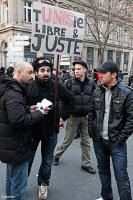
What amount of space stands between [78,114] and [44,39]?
4.70 feet

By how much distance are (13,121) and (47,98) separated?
100 cm

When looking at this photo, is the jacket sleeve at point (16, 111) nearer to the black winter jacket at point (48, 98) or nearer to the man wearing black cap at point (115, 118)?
the black winter jacket at point (48, 98)

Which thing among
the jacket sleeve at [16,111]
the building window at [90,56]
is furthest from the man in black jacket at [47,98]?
the building window at [90,56]

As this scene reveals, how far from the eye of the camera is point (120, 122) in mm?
3207

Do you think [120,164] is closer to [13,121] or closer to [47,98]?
[47,98]

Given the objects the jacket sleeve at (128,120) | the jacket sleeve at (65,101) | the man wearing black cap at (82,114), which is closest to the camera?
the jacket sleeve at (128,120)

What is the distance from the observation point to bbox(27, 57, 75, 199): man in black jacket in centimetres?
351

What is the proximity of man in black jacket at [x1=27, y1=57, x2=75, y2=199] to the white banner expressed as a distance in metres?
1.41

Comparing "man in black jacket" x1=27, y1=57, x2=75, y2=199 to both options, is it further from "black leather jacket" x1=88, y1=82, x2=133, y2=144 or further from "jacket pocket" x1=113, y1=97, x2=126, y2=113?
"jacket pocket" x1=113, y1=97, x2=126, y2=113

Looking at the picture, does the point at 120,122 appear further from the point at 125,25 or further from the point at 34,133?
the point at 125,25

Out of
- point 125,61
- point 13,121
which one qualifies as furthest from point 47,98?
point 125,61

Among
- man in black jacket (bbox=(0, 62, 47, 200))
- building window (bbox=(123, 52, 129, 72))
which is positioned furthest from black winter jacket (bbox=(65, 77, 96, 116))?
building window (bbox=(123, 52, 129, 72))

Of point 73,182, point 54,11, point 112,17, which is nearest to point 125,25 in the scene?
point 112,17

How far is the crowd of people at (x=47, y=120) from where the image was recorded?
2768 mm
